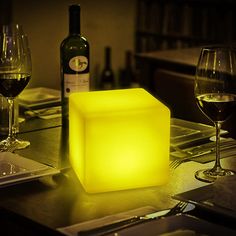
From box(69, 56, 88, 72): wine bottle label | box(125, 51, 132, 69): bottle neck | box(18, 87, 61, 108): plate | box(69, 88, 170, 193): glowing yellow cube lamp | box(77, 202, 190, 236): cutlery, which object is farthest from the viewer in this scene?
box(125, 51, 132, 69): bottle neck

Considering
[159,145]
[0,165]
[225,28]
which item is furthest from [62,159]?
[225,28]

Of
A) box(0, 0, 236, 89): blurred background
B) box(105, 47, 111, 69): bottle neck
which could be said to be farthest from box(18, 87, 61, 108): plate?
box(105, 47, 111, 69): bottle neck

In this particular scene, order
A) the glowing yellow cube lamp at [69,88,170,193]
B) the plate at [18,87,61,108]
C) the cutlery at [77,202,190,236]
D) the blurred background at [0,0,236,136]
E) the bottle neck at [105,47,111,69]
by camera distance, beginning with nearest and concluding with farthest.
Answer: the cutlery at [77,202,190,236] < the glowing yellow cube lamp at [69,88,170,193] < the plate at [18,87,61,108] < the blurred background at [0,0,236,136] < the bottle neck at [105,47,111,69]

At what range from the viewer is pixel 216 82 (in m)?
1.31

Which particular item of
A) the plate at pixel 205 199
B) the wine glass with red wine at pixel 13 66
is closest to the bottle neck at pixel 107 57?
the wine glass with red wine at pixel 13 66

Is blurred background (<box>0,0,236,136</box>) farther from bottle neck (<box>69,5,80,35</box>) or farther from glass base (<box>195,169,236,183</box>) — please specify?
glass base (<box>195,169,236,183</box>)

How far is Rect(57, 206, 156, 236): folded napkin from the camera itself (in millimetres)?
1047

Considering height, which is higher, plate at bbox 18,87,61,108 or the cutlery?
plate at bbox 18,87,61,108

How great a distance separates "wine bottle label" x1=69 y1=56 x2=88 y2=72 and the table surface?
13.1 inches

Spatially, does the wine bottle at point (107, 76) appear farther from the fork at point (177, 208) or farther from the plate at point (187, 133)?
the fork at point (177, 208)

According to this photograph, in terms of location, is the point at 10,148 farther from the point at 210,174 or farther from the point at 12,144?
the point at 210,174

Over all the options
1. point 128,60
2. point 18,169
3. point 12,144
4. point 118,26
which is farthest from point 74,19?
point 118,26

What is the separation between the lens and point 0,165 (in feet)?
4.53

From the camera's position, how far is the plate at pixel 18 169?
50.1 inches
